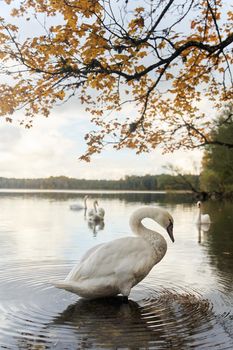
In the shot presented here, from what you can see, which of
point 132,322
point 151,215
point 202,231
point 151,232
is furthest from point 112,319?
point 202,231

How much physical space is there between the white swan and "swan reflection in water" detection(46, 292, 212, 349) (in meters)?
0.29

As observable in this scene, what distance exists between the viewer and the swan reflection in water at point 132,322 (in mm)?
6020

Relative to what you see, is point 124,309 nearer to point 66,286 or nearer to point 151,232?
point 66,286

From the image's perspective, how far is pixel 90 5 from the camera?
24.3 ft

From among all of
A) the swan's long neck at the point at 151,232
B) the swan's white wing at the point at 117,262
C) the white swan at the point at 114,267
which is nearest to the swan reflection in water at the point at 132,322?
the white swan at the point at 114,267

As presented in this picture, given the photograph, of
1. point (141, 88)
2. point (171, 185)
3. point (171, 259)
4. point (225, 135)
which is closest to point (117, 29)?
point (141, 88)

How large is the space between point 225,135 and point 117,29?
46732mm

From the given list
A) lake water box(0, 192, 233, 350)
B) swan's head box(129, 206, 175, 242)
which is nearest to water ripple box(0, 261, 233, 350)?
lake water box(0, 192, 233, 350)

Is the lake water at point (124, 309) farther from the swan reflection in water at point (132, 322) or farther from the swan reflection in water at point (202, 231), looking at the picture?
the swan reflection in water at point (202, 231)

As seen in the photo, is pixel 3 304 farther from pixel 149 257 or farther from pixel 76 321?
pixel 149 257

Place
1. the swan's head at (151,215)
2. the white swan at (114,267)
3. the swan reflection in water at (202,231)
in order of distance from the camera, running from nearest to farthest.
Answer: the white swan at (114,267)
the swan's head at (151,215)
the swan reflection in water at (202,231)

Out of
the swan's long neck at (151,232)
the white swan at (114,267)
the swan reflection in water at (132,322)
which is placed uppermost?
the swan's long neck at (151,232)

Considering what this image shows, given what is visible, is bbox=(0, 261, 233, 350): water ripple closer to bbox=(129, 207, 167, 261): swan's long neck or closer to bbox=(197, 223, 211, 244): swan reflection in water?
bbox=(129, 207, 167, 261): swan's long neck

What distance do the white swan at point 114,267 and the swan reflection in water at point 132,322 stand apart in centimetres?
29
